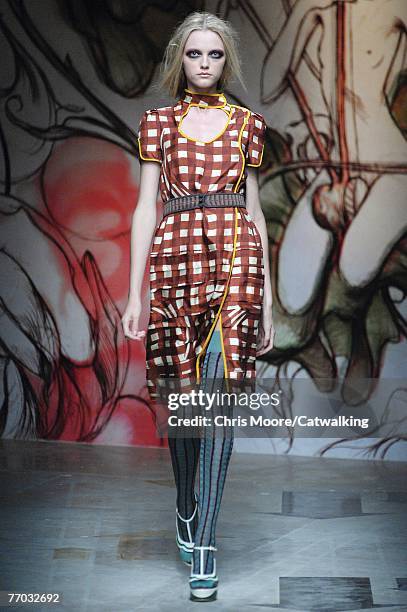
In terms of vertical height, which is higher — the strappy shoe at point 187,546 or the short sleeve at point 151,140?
the short sleeve at point 151,140

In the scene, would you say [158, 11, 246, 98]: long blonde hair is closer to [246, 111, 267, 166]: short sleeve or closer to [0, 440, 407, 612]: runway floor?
[246, 111, 267, 166]: short sleeve

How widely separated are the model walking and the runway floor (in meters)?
0.24

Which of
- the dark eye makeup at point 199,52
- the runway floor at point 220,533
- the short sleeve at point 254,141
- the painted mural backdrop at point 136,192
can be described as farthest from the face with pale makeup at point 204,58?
the painted mural backdrop at point 136,192

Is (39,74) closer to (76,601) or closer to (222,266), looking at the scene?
(222,266)

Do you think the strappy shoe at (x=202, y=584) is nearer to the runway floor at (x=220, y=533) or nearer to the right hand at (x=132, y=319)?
the runway floor at (x=220, y=533)

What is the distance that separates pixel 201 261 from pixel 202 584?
784mm

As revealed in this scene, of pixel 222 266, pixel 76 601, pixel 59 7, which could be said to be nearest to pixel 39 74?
pixel 59 7

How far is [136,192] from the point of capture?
5.27 meters

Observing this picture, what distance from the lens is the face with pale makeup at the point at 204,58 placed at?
305cm

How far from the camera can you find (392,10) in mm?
4895

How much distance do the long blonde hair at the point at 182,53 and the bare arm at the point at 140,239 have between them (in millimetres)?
223

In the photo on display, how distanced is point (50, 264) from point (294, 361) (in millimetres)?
1170

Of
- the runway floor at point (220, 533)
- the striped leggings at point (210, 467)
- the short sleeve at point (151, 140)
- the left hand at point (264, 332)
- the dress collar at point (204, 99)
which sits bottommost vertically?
the runway floor at point (220, 533)

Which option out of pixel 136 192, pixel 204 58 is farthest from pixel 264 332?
pixel 136 192
